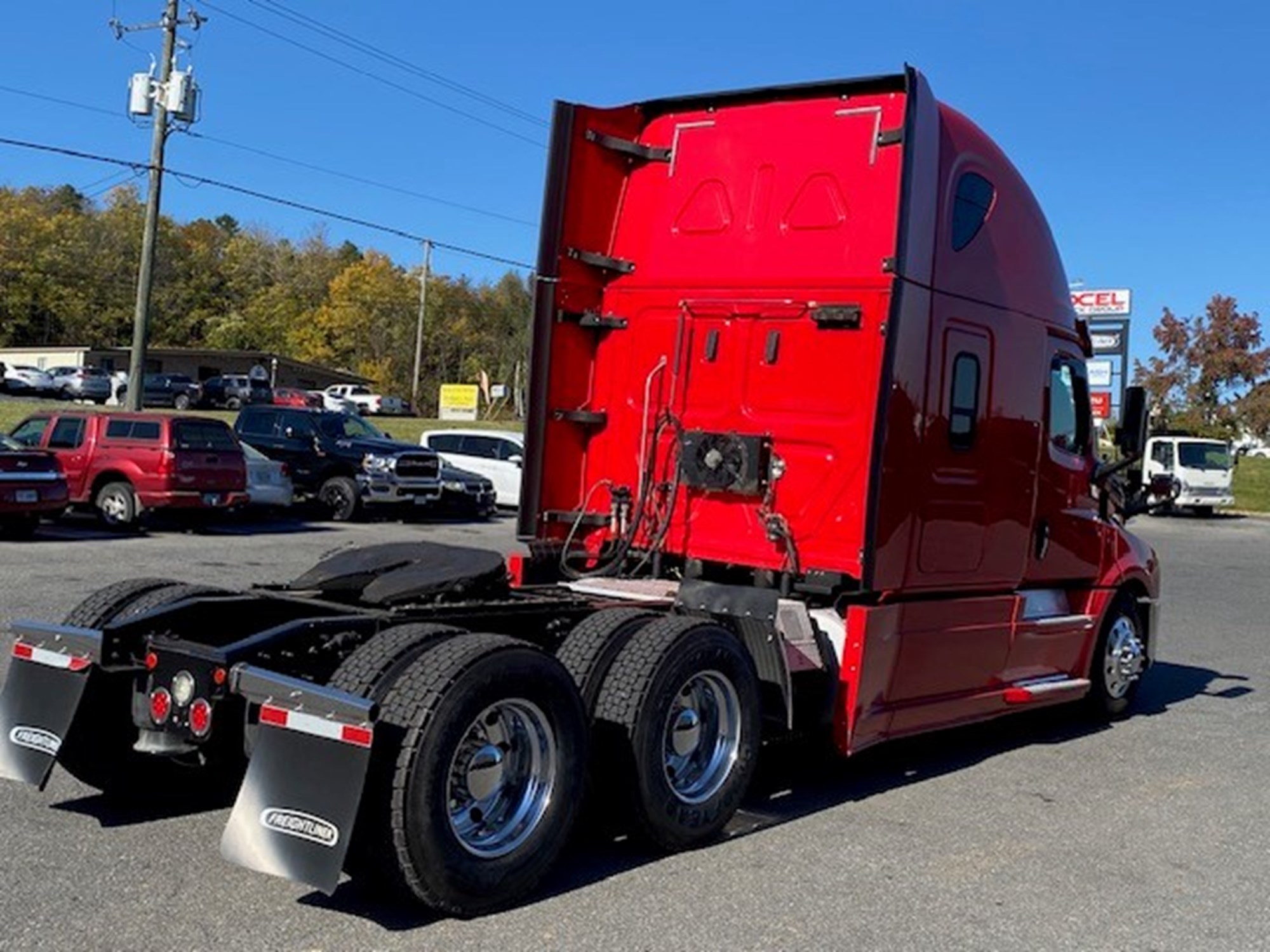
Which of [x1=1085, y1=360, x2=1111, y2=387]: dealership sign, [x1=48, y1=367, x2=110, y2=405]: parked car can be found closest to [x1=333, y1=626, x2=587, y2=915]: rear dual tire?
[x1=1085, y1=360, x2=1111, y2=387]: dealership sign

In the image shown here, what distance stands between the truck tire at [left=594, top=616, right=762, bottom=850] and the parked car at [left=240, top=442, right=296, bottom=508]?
16.9 metres

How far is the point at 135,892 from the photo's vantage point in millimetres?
4617

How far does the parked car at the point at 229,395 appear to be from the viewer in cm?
6469

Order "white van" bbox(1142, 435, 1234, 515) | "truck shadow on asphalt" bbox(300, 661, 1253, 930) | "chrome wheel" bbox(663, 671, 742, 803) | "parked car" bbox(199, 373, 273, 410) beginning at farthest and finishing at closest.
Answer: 1. "parked car" bbox(199, 373, 273, 410)
2. "white van" bbox(1142, 435, 1234, 515)
3. "chrome wheel" bbox(663, 671, 742, 803)
4. "truck shadow on asphalt" bbox(300, 661, 1253, 930)

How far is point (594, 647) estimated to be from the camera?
539 centimetres

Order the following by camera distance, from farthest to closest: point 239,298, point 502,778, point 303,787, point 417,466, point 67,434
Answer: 1. point 239,298
2. point 417,466
3. point 67,434
4. point 502,778
5. point 303,787

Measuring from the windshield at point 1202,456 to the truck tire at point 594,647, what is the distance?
115 ft

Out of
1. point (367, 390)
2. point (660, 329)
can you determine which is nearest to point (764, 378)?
point (660, 329)

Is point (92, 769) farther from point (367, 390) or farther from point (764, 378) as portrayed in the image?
point (367, 390)

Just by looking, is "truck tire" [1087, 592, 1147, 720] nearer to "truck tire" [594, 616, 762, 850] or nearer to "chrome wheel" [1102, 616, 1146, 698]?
"chrome wheel" [1102, 616, 1146, 698]

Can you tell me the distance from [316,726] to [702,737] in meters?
1.94

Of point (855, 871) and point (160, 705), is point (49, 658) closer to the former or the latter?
point (160, 705)

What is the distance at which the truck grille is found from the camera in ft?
77.6

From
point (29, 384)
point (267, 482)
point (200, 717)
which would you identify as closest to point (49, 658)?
point (200, 717)
